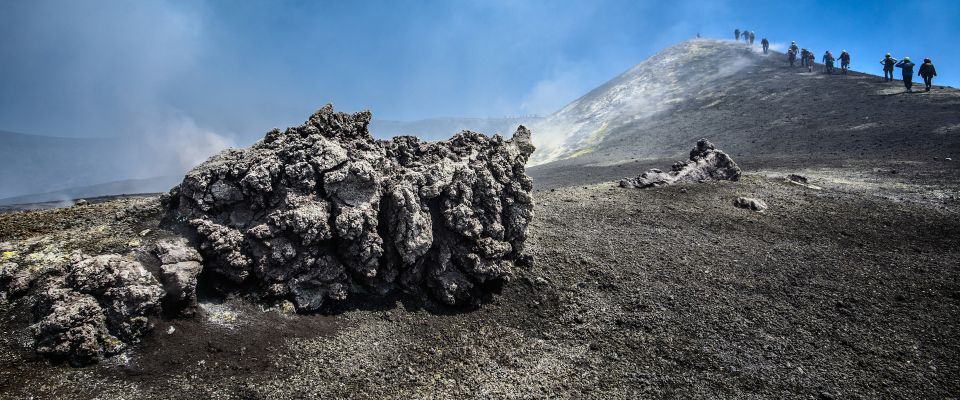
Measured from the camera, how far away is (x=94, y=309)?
7.17m

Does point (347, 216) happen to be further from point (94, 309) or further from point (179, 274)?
point (94, 309)

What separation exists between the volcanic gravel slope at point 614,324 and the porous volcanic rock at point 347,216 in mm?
636

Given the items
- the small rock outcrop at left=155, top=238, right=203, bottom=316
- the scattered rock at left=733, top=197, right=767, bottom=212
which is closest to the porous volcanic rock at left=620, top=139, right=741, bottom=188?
the scattered rock at left=733, top=197, right=767, bottom=212

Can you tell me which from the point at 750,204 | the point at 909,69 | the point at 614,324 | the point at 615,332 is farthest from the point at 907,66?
the point at 615,332

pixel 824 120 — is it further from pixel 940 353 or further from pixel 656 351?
pixel 656 351

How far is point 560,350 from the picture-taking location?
8969mm

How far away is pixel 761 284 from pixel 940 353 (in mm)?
3323

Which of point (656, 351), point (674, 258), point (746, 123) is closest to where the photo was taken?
point (656, 351)

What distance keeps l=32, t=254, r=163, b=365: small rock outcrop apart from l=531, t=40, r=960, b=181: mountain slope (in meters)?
26.7

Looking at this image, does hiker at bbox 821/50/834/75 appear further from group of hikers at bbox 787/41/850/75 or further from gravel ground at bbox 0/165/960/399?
gravel ground at bbox 0/165/960/399

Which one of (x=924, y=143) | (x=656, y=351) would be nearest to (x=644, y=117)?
(x=924, y=143)

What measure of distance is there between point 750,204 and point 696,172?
415 centimetres

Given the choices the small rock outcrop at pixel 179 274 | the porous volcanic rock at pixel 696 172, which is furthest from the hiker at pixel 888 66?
the small rock outcrop at pixel 179 274

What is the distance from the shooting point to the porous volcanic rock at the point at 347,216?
360 inches
